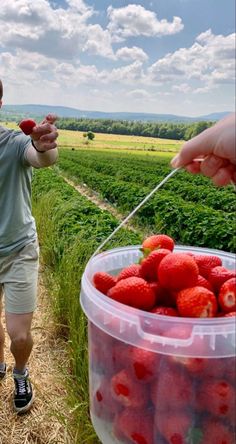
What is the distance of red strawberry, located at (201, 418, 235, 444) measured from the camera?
0.99 m

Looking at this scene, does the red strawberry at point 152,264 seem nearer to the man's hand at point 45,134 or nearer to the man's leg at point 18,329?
the man's hand at point 45,134

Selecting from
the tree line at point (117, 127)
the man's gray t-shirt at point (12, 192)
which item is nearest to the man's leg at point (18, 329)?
the man's gray t-shirt at point (12, 192)

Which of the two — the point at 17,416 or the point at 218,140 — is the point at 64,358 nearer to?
the point at 17,416

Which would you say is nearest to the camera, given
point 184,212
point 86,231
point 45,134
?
point 45,134

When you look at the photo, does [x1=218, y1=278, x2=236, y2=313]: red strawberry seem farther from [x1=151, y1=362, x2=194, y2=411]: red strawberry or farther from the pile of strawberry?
[x1=151, y1=362, x2=194, y2=411]: red strawberry

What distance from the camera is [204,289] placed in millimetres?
1085

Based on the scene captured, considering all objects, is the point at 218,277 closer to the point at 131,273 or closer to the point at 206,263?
the point at 206,263

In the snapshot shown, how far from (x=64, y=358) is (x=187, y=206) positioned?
6216 mm

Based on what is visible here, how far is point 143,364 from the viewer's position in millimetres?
992

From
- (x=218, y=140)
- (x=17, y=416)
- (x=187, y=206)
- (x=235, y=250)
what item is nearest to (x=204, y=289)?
(x=218, y=140)

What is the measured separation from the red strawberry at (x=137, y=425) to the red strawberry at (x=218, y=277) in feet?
1.19

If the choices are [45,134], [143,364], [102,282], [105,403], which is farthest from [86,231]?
[143,364]

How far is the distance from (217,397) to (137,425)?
0.67ft

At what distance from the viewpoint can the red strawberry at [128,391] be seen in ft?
3.34
